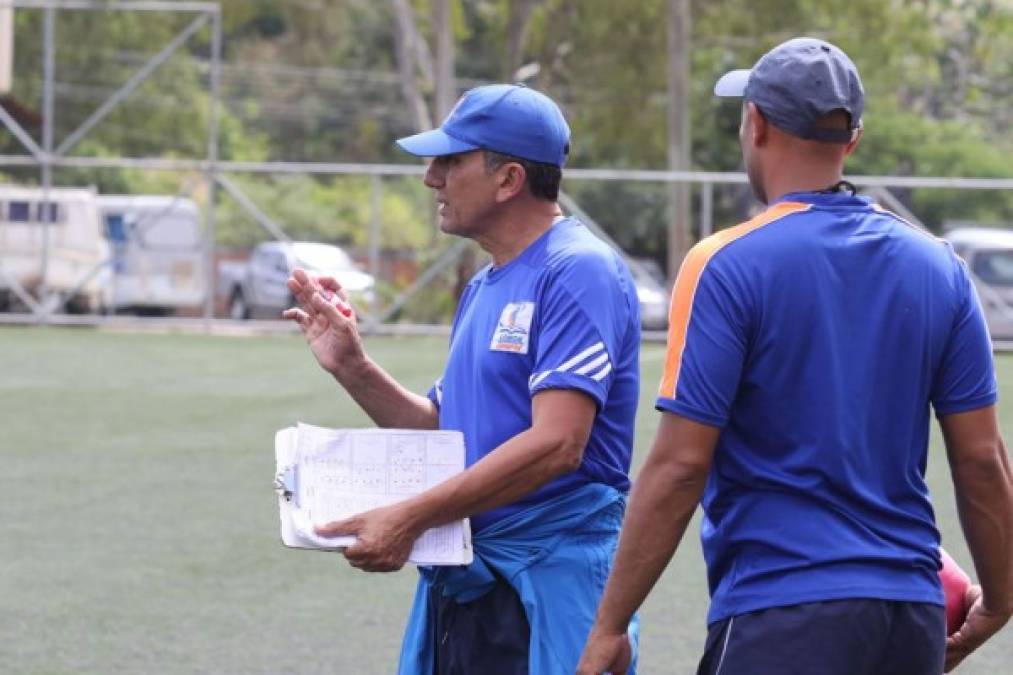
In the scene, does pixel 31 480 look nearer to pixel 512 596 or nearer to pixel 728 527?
pixel 512 596

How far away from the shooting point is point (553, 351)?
4078 mm

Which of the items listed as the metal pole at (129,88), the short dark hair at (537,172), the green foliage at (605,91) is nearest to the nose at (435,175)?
the short dark hair at (537,172)

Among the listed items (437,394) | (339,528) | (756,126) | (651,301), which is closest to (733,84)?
(756,126)

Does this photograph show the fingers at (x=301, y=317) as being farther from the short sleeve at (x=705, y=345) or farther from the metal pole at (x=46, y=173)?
the metal pole at (x=46, y=173)

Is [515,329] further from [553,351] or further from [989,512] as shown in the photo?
[989,512]

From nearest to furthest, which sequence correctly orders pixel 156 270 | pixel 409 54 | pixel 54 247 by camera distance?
pixel 156 270, pixel 54 247, pixel 409 54

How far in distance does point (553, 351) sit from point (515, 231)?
404mm

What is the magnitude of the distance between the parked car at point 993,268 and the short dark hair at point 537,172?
750 inches

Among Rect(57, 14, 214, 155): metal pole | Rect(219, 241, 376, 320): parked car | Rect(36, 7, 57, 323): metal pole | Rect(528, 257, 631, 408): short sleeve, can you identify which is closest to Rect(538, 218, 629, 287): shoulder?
Rect(528, 257, 631, 408): short sleeve

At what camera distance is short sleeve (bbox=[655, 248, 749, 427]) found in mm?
3430

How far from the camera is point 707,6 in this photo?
3900cm

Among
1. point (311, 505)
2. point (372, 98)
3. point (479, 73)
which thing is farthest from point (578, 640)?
point (372, 98)

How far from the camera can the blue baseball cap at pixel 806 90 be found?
3.55 meters

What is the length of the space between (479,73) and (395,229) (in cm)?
2610
